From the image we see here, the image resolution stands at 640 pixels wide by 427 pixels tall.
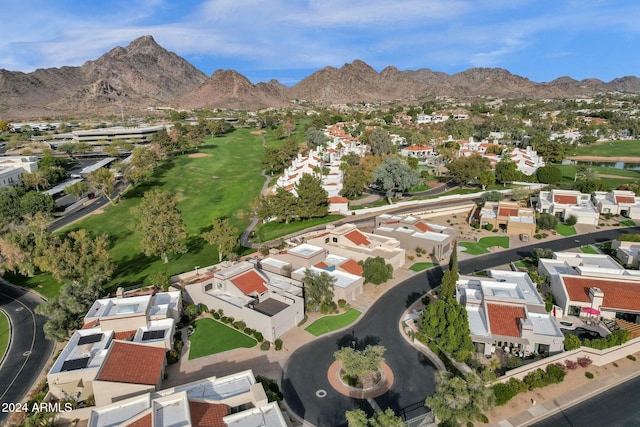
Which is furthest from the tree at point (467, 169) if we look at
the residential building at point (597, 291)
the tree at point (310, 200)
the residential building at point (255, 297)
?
the residential building at point (255, 297)

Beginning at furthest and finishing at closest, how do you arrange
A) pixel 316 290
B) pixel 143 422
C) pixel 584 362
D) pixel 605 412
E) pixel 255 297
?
pixel 255 297 → pixel 316 290 → pixel 584 362 → pixel 605 412 → pixel 143 422

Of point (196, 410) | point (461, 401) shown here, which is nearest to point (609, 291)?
point (461, 401)

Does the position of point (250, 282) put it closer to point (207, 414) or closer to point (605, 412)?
point (207, 414)

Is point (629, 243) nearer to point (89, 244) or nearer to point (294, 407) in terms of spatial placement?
point (294, 407)

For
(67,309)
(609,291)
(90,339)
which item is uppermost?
(609,291)

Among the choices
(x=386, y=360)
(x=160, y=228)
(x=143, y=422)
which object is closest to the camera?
(x=143, y=422)

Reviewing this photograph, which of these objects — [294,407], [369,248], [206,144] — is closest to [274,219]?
[369,248]
